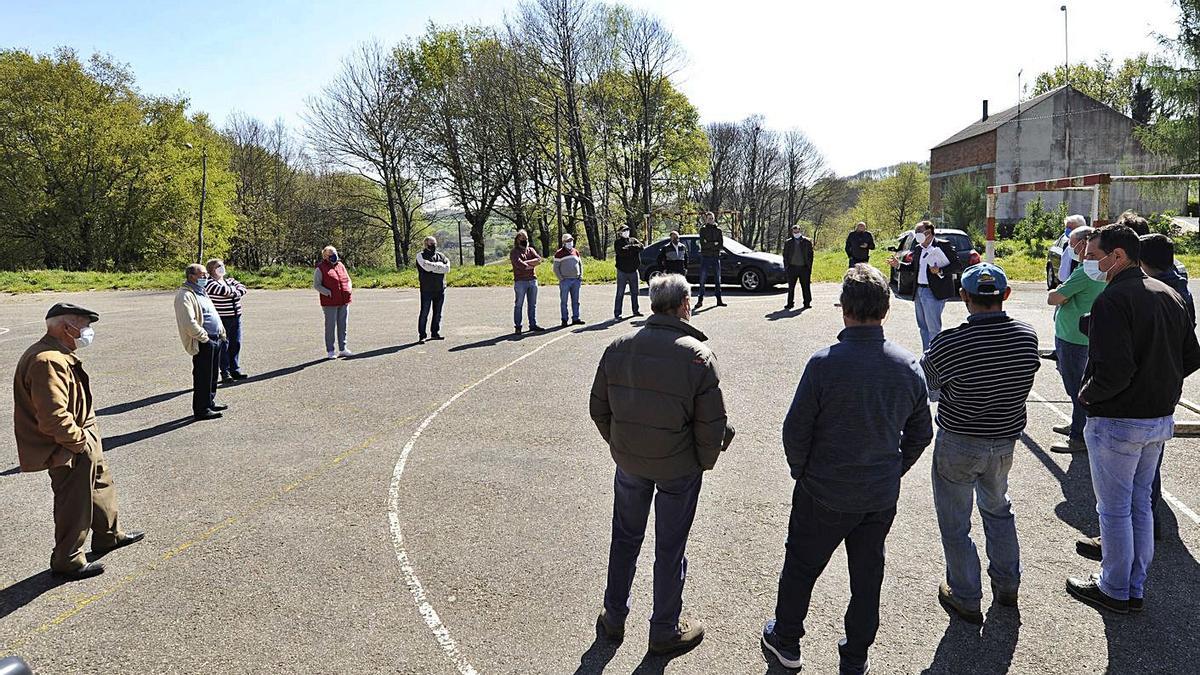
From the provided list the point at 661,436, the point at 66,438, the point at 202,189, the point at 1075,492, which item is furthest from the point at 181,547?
the point at 202,189

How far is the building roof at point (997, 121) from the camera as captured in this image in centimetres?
4759

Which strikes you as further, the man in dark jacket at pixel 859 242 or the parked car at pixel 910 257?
the man in dark jacket at pixel 859 242

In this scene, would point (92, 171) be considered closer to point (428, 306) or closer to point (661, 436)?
point (428, 306)

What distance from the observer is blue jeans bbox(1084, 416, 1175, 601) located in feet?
11.8

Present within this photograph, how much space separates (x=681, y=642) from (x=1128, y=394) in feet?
8.51

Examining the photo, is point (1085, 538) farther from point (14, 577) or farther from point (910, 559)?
point (14, 577)

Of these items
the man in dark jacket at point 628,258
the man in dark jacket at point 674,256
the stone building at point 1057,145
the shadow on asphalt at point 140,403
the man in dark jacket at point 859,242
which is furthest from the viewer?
the stone building at point 1057,145

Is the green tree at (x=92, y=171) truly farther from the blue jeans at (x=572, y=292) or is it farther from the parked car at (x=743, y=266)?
the blue jeans at (x=572, y=292)

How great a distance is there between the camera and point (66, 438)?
14.1 ft

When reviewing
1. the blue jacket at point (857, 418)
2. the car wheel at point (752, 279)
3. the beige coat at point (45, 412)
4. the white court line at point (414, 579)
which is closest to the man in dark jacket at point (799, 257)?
the car wheel at point (752, 279)

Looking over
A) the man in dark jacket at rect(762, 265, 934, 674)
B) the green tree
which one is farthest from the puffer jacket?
the green tree

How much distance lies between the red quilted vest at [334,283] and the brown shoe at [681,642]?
925 cm

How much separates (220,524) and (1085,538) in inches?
236

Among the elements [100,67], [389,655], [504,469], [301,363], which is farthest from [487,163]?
[389,655]
